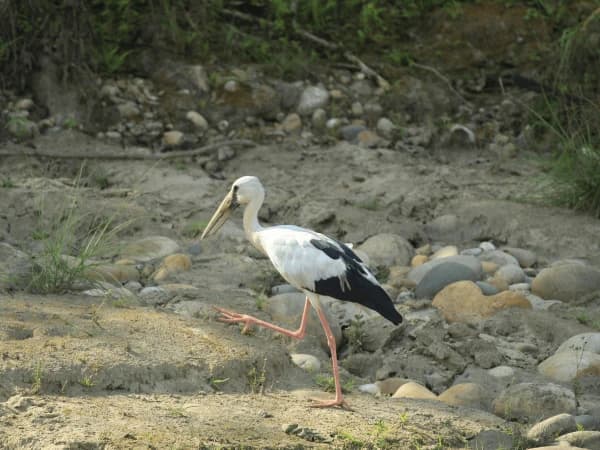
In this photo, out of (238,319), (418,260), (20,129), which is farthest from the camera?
(20,129)

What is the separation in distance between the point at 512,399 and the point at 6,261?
305cm

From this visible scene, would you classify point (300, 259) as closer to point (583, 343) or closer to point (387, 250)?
point (583, 343)

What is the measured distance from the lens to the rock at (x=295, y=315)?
241 inches

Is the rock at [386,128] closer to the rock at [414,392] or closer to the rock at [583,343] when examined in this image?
the rock at [583,343]

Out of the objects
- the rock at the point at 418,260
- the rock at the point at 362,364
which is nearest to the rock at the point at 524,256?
the rock at the point at 418,260

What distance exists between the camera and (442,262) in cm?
700

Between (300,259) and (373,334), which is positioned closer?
(300,259)

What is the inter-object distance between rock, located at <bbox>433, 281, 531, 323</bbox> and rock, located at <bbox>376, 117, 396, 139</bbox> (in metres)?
2.92

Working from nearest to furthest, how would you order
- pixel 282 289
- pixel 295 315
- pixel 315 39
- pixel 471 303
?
pixel 295 315, pixel 471 303, pixel 282 289, pixel 315 39

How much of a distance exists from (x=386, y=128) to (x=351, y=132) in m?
0.32

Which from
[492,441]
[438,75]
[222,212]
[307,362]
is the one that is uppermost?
[222,212]

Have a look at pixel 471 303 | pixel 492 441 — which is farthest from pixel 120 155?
pixel 492 441

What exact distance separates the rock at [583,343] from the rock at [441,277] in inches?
37.8

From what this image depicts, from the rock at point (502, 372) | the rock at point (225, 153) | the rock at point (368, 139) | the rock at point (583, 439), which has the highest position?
the rock at point (583, 439)
